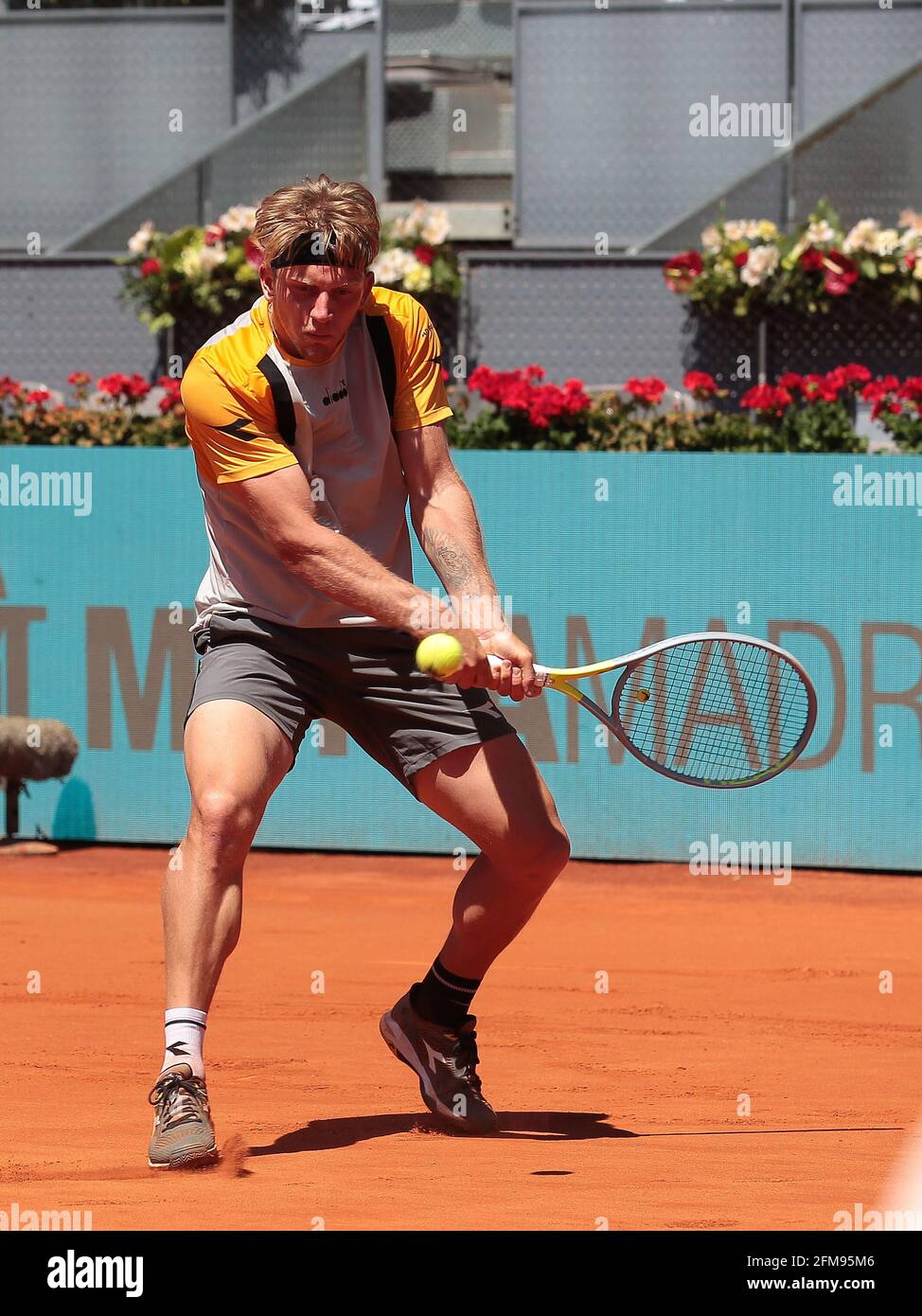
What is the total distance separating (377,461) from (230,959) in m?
2.95

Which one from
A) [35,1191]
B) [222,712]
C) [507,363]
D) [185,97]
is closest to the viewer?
[35,1191]

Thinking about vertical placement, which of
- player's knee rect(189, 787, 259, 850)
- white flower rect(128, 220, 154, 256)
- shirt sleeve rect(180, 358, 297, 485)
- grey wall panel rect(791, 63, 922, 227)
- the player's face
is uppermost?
grey wall panel rect(791, 63, 922, 227)

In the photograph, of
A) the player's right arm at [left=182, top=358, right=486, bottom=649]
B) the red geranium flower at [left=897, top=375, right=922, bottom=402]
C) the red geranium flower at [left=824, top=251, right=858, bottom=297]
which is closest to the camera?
the player's right arm at [left=182, top=358, right=486, bottom=649]

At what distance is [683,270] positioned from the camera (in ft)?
36.1

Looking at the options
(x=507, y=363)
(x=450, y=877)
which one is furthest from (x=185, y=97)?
(x=450, y=877)

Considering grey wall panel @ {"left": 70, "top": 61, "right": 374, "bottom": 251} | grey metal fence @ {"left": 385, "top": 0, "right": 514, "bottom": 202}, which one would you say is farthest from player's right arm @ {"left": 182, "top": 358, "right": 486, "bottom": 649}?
grey metal fence @ {"left": 385, "top": 0, "right": 514, "bottom": 202}

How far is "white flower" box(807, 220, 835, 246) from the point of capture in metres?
10.9

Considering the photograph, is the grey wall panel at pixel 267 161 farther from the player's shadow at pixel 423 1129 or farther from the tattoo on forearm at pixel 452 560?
the player's shadow at pixel 423 1129

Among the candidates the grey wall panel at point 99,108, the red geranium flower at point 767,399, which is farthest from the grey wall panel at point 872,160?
the grey wall panel at point 99,108

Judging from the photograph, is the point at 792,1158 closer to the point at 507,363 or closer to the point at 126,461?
the point at 126,461

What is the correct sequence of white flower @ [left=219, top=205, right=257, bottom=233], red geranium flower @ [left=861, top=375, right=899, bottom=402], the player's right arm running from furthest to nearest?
white flower @ [left=219, top=205, right=257, bottom=233]
red geranium flower @ [left=861, top=375, right=899, bottom=402]
the player's right arm

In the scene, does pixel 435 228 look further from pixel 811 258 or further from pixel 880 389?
pixel 880 389

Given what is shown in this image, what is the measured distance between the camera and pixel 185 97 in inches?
500

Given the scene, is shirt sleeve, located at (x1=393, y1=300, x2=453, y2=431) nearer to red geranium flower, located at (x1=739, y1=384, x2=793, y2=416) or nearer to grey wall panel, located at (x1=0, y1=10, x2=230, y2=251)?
red geranium flower, located at (x1=739, y1=384, x2=793, y2=416)
